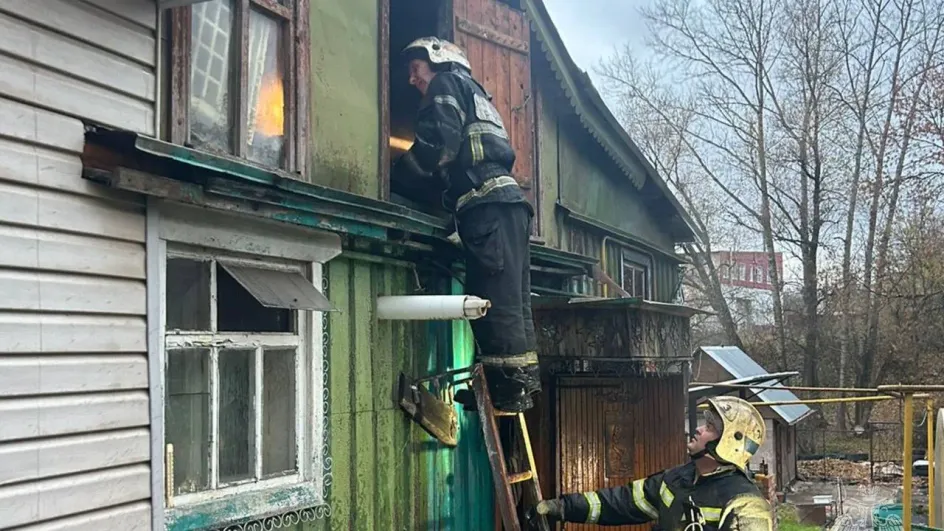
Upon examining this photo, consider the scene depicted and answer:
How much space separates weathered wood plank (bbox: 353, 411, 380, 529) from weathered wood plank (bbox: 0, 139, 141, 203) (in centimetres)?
221

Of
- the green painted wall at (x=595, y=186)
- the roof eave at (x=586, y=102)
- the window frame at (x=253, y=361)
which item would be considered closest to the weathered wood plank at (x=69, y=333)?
the window frame at (x=253, y=361)

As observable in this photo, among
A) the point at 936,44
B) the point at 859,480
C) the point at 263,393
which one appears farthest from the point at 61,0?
the point at 936,44

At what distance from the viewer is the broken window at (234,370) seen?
12.9 ft

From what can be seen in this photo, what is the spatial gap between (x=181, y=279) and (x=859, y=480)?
2182cm

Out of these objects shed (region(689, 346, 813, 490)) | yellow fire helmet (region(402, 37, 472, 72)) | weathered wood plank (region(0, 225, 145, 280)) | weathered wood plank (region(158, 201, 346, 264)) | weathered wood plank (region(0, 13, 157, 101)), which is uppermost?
yellow fire helmet (region(402, 37, 472, 72))

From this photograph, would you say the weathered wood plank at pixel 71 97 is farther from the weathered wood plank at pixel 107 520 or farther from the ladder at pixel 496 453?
the ladder at pixel 496 453

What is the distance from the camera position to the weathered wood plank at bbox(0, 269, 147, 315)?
3113 mm

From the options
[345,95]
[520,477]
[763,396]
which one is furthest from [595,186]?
[763,396]

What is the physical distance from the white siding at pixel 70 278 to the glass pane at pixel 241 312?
59cm

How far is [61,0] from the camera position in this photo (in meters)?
3.38

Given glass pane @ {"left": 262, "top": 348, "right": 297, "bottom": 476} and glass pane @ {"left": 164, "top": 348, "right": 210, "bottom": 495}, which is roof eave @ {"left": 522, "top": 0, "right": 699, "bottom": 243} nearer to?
glass pane @ {"left": 262, "top": 348, "right": 297, "bottom": 476}

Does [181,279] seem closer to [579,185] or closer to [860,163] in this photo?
[579,185]

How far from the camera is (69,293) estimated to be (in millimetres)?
3326

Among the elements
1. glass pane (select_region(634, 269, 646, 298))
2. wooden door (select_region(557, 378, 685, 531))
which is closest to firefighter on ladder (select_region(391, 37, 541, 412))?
wooden door (select_region(557, 378, 685, 531))
